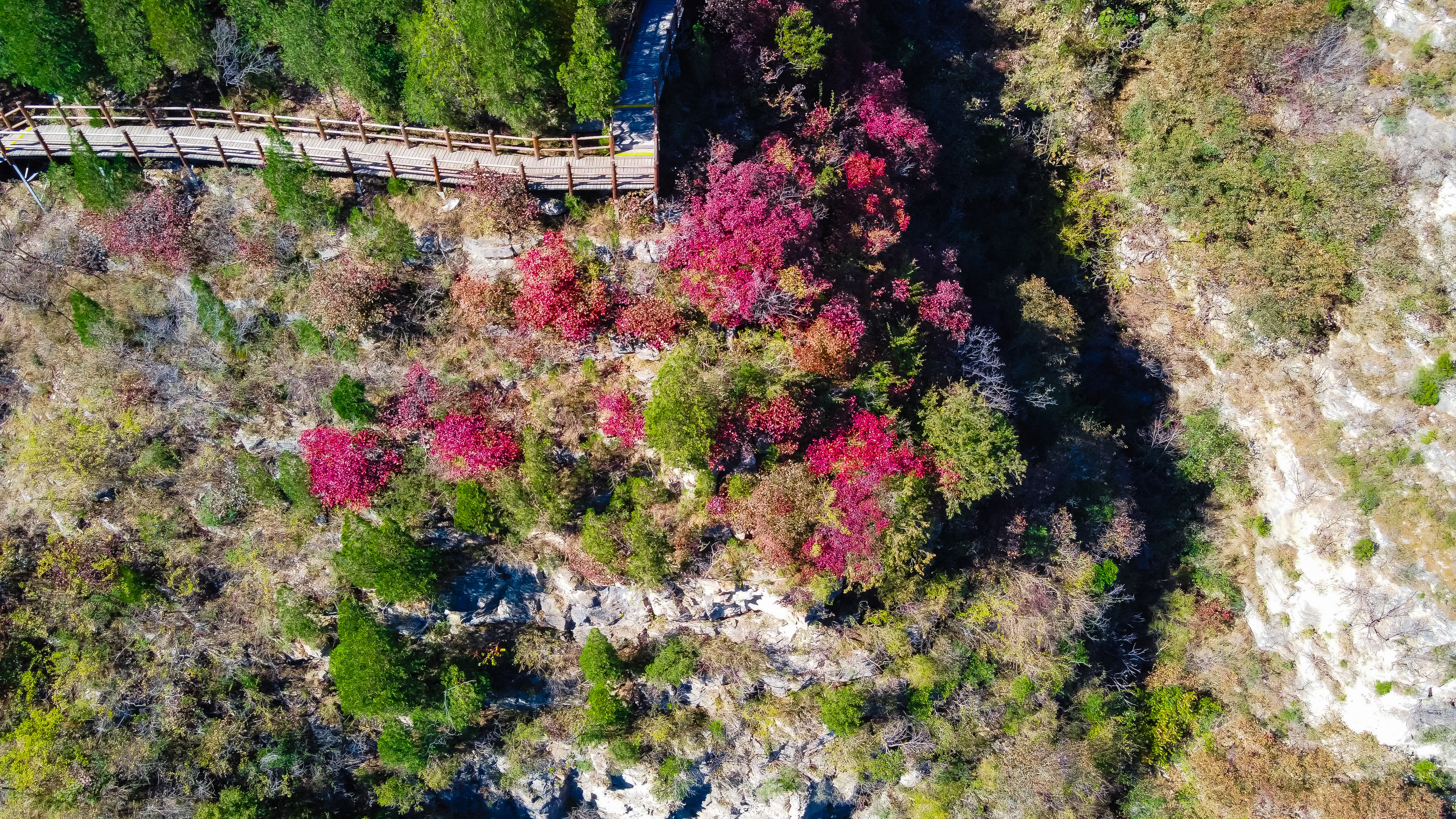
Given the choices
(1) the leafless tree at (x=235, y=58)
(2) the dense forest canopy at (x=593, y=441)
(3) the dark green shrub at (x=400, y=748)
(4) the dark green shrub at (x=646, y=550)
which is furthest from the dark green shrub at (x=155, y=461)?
(4) the dark green shrub at (x=646, y=550)

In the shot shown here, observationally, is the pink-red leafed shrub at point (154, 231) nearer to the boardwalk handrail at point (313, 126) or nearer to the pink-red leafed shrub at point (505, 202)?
the boardwalk handrail at point (313, 126)

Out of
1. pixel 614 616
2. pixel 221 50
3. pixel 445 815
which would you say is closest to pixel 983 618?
pixel 614 616

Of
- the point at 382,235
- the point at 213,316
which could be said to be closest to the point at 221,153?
the point at 213,316

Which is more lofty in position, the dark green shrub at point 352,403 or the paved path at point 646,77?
the paved path at point 646,77

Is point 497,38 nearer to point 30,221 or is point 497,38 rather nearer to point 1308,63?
point 30,221

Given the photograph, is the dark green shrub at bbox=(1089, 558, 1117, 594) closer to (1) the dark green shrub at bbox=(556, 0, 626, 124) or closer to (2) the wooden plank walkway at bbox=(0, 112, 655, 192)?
(2) the wooden plank walkway at bbox=(0, 112, 655, 192)

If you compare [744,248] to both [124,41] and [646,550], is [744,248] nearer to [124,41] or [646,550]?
[646,550]

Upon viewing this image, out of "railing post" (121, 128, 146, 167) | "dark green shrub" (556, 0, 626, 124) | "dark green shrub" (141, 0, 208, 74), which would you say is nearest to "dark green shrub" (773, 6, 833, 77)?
"dark green shrub" (556, 0, 626, 124)
